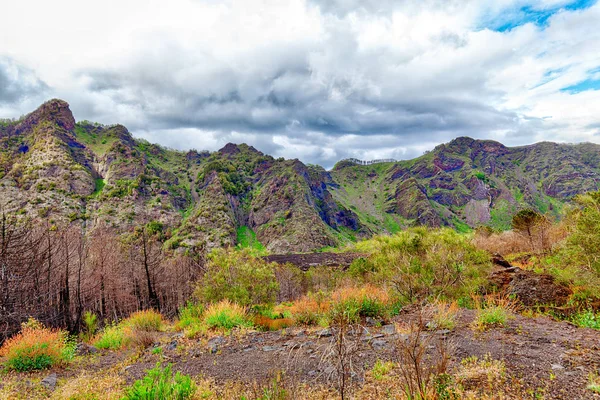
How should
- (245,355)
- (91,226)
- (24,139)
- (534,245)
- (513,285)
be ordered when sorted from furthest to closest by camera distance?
(24,139) → (91,226) → (534,245) → (513,285) → (245,355)

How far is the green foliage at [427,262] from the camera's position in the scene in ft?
44.1

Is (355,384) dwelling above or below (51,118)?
Answer: below

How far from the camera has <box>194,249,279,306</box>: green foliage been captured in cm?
1731

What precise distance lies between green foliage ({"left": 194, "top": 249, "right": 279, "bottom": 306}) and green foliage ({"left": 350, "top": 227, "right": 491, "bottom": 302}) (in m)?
7.04

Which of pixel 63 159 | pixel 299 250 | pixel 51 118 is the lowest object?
pixel 299 250

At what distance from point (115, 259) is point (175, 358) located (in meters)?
34.5

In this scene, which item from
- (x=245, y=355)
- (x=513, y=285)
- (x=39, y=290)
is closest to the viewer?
(x=245, y=355)

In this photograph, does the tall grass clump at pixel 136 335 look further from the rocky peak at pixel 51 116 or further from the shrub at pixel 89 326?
the rocky peak at pixel 51 116

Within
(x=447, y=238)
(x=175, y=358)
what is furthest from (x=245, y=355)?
(x=447, y=238)

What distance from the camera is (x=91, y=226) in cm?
9881

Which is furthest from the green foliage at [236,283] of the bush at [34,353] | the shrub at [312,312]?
the bush at [34,353]

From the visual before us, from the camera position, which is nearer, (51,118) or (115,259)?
(115,259)

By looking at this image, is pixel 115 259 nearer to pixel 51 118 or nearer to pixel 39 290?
pixel 39 290

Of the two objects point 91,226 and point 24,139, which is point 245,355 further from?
point 24,139
